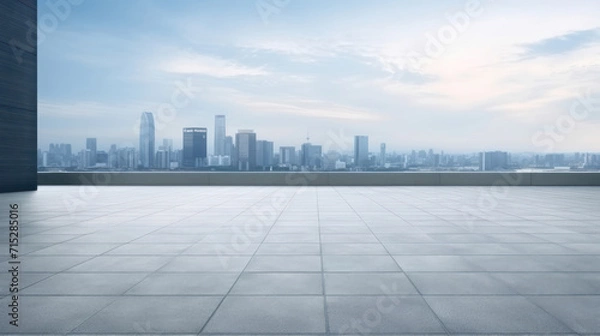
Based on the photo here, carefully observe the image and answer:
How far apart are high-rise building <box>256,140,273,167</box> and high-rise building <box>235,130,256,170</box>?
33cm

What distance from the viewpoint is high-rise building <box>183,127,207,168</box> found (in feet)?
92.4

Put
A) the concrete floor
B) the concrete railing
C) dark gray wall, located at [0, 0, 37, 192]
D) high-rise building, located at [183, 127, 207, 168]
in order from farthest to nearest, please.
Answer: high-rise building, located at [183, 127, 207, 168] < the concrete railing < dark gray wall, located at [0, 0, 37, 192] < the concrete floor

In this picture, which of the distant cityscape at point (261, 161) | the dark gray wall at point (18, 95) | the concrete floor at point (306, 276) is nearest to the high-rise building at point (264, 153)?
the distant cityscape at point (261, 161)

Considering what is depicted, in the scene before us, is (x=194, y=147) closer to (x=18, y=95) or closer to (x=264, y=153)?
(x=264, y=153)

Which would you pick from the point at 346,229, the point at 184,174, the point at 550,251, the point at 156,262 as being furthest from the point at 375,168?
the point at 156,262

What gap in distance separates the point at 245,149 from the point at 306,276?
27.4m

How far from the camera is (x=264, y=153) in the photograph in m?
31.0

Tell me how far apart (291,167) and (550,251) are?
19.8 m

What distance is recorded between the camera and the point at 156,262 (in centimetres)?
565

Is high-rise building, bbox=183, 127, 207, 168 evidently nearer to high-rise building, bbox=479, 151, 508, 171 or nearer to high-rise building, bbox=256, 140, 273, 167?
high-rise building, bbox=256, 140, 273, 167

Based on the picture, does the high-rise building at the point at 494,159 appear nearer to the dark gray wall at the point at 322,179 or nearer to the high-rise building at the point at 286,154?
the dark gray wall at the point at 322,179

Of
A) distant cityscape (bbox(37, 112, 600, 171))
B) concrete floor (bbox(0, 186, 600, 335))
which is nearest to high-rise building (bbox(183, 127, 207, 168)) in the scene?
distant cityscape (bbox(37, 112, 600, 171))

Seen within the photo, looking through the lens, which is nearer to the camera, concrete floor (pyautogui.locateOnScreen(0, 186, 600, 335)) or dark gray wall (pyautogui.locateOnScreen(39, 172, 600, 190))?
concrete floor (pyautogui.locateOnScreen(0, 186, 600, 335))

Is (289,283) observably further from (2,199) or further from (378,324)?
(2,199)
